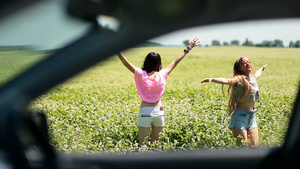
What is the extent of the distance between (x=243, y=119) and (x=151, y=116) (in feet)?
3.51

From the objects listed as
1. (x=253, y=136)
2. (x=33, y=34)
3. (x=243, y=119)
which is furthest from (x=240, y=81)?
(x=33, y=34)

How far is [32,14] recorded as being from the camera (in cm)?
142

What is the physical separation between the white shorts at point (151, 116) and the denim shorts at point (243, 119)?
86cm

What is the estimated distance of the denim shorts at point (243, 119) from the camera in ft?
18.8

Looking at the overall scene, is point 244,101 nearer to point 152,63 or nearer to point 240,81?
point 240,81

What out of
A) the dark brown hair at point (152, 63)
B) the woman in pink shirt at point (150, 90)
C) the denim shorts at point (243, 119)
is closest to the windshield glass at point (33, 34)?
the woman in pink shirt at point (150, 90)

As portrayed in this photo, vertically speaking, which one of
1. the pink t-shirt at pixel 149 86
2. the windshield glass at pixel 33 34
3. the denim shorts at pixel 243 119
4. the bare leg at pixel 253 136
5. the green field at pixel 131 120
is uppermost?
the windshield glass at pixel 33 34

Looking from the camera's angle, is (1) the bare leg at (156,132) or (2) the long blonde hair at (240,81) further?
(1) the bare leg at (156,132)

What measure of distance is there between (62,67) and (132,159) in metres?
0.49

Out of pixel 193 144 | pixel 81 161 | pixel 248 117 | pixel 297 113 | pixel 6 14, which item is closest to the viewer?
pixel 6 14

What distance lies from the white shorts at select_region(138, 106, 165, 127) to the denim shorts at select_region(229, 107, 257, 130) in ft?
2.82

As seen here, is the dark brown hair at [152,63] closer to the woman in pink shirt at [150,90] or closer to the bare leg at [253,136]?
the woman in pink shirt at [150,90]

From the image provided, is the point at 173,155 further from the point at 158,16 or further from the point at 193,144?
the point at 193,144

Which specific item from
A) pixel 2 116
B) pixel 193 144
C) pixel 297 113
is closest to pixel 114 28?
pixel 2 116
